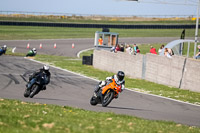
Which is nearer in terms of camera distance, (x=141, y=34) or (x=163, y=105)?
(x=163, y=105)

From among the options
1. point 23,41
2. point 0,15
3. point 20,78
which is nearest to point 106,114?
point 20,78

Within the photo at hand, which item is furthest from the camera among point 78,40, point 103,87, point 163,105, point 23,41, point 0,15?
point 0,15

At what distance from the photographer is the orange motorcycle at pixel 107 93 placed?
565 inches

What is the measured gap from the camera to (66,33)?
63.7 metres

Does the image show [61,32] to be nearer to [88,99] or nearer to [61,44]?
[61,44]

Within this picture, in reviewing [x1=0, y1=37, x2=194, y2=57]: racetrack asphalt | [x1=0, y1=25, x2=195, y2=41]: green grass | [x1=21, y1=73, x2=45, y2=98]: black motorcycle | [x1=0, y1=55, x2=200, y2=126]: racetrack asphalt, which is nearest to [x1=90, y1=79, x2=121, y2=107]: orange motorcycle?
[x1=0, y1=55, x2=200, y2=126]: racetrack asphalt

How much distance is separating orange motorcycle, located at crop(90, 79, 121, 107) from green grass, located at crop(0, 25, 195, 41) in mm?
41011

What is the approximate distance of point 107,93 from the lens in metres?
14.6

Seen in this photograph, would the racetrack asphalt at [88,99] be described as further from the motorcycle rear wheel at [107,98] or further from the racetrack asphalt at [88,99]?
the motorcycle rear wheel at [107,98]

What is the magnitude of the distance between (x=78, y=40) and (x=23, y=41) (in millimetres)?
8745

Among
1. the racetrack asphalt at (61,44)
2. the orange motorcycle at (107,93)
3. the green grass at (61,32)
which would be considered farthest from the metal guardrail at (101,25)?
the orange motorcycle at (107,93)

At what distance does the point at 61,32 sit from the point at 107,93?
165ft

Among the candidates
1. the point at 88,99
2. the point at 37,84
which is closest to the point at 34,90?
the point at 37,84

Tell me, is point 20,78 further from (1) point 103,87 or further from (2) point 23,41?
(2) point 23,41
